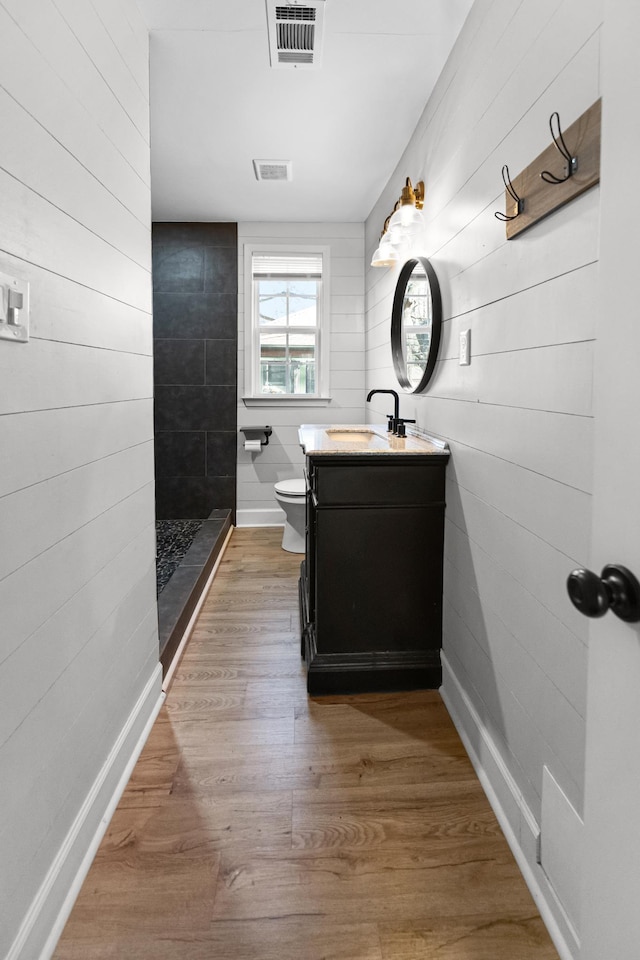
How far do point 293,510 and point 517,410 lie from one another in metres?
2.73

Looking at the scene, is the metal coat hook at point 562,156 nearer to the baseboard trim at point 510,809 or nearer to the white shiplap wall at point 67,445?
the white shiplap wall at point 67,445

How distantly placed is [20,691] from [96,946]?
1.96 ft

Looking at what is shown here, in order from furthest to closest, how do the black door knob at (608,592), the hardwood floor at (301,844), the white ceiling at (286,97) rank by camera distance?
1. the white ceiling at (286,97)
2. the hardwood floor at (301,844)
3. the black door knob at (608,592)

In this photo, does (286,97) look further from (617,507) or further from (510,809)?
(510,809)

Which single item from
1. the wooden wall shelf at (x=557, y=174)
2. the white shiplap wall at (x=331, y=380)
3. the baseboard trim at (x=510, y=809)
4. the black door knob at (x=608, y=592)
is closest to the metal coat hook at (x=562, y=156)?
the wooden wall shelf at (x=557, y=174)

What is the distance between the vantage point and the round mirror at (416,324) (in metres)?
2.42

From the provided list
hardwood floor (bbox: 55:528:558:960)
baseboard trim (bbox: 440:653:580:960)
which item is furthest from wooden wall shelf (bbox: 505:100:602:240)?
hardwood floor (bbox: 55:528:558:960)

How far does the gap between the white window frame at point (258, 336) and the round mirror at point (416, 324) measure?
160cm

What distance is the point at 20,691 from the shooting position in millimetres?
1148

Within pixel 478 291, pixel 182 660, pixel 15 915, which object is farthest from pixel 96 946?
pixel 478 291

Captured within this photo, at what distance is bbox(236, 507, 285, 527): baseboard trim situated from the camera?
16.3 ft

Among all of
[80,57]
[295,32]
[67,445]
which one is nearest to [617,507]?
[67,445]

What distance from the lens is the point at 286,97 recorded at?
2744 millimetres

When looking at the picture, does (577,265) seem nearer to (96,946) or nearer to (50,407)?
(50,407)
